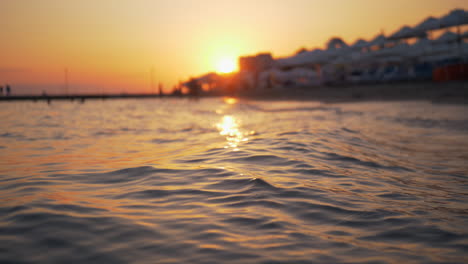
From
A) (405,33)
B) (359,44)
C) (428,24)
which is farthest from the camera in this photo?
(359,44)

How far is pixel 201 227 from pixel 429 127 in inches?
335

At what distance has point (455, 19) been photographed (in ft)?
68.6

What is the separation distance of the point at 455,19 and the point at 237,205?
24.0m

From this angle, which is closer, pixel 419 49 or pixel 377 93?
pixel 377 93

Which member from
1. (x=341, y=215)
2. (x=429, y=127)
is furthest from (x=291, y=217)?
(x=429, y=127)

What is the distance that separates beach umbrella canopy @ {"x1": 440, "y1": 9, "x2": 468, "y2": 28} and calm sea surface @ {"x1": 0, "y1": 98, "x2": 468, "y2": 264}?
1883 cm

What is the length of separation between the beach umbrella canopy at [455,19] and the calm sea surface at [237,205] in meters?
18.8

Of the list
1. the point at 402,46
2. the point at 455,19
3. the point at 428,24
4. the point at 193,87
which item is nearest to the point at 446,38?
the point at 402,46

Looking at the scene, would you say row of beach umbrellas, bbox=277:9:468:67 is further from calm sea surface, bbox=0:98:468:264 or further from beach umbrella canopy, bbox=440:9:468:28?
calm sea surface, bbox=0:98:468:264

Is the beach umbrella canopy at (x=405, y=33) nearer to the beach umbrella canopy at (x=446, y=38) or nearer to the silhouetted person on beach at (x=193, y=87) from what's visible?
the beach umbrella canopy at (x=446, y=38)

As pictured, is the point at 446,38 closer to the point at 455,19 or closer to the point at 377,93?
the point at 455,19

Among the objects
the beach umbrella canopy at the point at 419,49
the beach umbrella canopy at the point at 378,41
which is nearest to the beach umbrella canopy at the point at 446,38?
the beach umbrella canopy at the point at 419,49

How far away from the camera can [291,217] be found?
2.76m

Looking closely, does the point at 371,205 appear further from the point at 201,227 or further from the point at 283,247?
the point at 201,227
